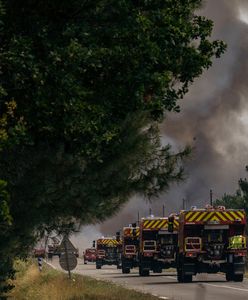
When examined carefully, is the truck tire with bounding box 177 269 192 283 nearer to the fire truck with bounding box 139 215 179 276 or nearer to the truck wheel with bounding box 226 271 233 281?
the truck wheel with bounding box 226 271 233 281

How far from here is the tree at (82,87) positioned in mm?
13922

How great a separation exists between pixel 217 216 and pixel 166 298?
32.3ft

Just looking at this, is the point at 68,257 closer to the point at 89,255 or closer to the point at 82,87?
the point at 82,87

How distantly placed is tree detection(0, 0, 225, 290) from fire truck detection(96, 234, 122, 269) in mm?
49513

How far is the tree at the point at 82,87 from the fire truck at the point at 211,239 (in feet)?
59.4

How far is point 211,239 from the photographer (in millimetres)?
34562

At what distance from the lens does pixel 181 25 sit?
15.0 metres

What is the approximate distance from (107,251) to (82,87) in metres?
53.3

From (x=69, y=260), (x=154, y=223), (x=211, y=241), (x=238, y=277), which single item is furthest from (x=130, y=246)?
(x=69, y=260)

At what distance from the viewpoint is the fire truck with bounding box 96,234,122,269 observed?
2584 inches

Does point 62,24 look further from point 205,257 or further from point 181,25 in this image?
point 205,257

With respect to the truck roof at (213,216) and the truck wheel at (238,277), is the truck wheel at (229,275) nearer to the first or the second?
the truck wheel at (238,277)

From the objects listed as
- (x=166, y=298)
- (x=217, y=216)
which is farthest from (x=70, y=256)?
(x=217, y=216)

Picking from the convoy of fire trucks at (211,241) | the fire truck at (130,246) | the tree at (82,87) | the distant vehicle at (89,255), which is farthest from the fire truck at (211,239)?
the distant vehicle at (89,255)
